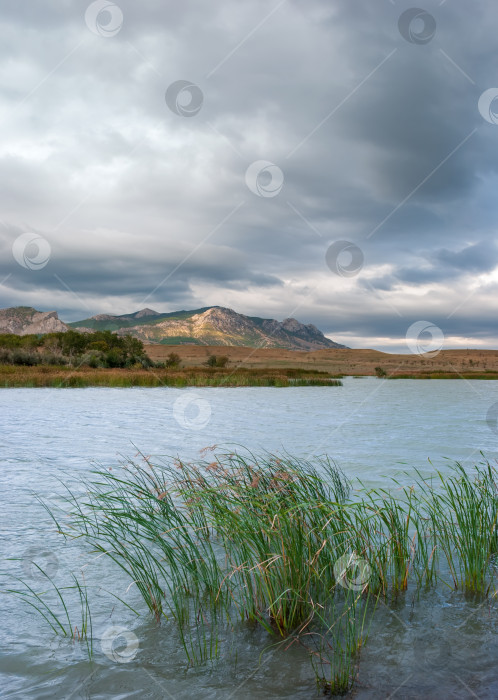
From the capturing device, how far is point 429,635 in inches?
189

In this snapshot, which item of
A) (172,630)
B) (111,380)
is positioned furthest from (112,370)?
(172,630)

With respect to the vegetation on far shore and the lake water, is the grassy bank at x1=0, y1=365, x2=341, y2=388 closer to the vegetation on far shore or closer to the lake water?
the vegetation on far shore

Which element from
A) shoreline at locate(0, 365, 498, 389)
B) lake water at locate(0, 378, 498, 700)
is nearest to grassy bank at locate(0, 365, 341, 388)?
shoreline at locate(0, 365, 498, 389)

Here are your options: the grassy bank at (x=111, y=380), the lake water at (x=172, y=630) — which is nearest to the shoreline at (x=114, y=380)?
the grassy bank at (x=111, y=380)

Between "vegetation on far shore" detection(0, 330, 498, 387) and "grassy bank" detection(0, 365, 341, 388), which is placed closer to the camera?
"grassy bank" detection(0, 365, 341, 388)

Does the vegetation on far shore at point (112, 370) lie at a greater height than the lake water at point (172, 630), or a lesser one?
greater

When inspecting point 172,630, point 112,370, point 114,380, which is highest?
point 112,370

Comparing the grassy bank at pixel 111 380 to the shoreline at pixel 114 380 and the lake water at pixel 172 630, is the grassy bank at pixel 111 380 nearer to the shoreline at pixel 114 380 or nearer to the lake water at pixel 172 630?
the shoreline at pixel 114 380

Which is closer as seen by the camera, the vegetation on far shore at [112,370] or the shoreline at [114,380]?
the shoreline at [114,380]

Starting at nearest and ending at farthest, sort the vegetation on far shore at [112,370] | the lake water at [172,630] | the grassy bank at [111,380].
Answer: the lake water at [172,630] → the grassy bank at [111,380] → the vegetation on far shore at [112,370]

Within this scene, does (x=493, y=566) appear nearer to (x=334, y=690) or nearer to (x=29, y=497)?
(x=334, y=690)

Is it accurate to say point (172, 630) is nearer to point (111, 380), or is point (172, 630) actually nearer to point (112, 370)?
point (111, 380)

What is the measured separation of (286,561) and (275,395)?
123ft

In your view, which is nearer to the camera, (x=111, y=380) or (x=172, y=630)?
(x=172, y=630)
